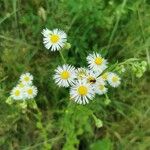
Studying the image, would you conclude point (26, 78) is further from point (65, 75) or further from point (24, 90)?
point (65, 75)

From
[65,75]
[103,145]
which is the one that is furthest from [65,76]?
[103,145]

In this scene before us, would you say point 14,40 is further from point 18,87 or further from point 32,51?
point 18,87

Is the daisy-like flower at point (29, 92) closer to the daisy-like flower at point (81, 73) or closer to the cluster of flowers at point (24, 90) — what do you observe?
the cluster of flowers at point (24, 90)

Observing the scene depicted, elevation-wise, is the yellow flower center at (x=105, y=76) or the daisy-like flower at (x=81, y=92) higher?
the yellow flower center at (x=105, y=76)

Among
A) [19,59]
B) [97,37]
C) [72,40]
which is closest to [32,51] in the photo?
[19,59]

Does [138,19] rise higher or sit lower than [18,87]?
higher

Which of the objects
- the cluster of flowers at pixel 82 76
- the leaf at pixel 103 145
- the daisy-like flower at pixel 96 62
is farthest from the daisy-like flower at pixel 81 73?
the leaf at pixel 103 145
